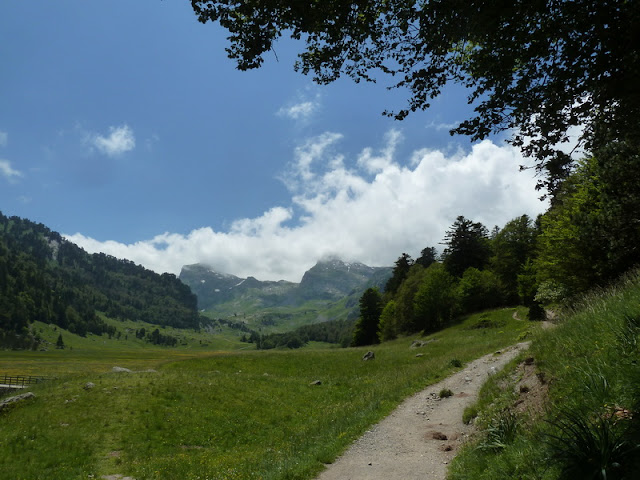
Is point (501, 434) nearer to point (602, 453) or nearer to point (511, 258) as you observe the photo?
point (602, 453)

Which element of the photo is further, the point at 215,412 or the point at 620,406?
the point at 215,412

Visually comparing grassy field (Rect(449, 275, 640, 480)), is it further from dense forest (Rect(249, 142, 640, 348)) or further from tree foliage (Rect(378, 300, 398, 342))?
tree foliage (Rect(378, 300, 398, 342))

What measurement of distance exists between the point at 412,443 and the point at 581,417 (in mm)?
7117

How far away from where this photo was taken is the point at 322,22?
7.88 meters

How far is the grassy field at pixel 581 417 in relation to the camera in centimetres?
508

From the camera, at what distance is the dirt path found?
972 centimetres

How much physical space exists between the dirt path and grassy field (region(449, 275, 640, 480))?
4.21ft

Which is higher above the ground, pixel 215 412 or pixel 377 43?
pixel 377 43

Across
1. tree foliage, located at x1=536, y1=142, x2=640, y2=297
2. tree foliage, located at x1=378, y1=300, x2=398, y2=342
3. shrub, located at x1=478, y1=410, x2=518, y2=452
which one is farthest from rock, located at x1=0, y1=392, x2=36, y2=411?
tree foliage, located at x1=378, y1=300, x2=398, y2=342

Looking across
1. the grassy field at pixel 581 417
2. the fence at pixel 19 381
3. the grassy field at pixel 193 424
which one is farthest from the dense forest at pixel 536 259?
the fence at pixel 19 381

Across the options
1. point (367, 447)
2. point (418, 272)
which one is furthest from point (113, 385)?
point (418, 272)

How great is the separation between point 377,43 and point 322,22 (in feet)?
5.72

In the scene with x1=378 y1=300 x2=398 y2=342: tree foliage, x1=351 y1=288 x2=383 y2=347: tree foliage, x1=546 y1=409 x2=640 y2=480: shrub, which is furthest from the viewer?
x1=351 y1=288 x2=383 y2=347: tree foliage

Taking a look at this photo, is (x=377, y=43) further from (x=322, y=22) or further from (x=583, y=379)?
(x=583, y=379)
